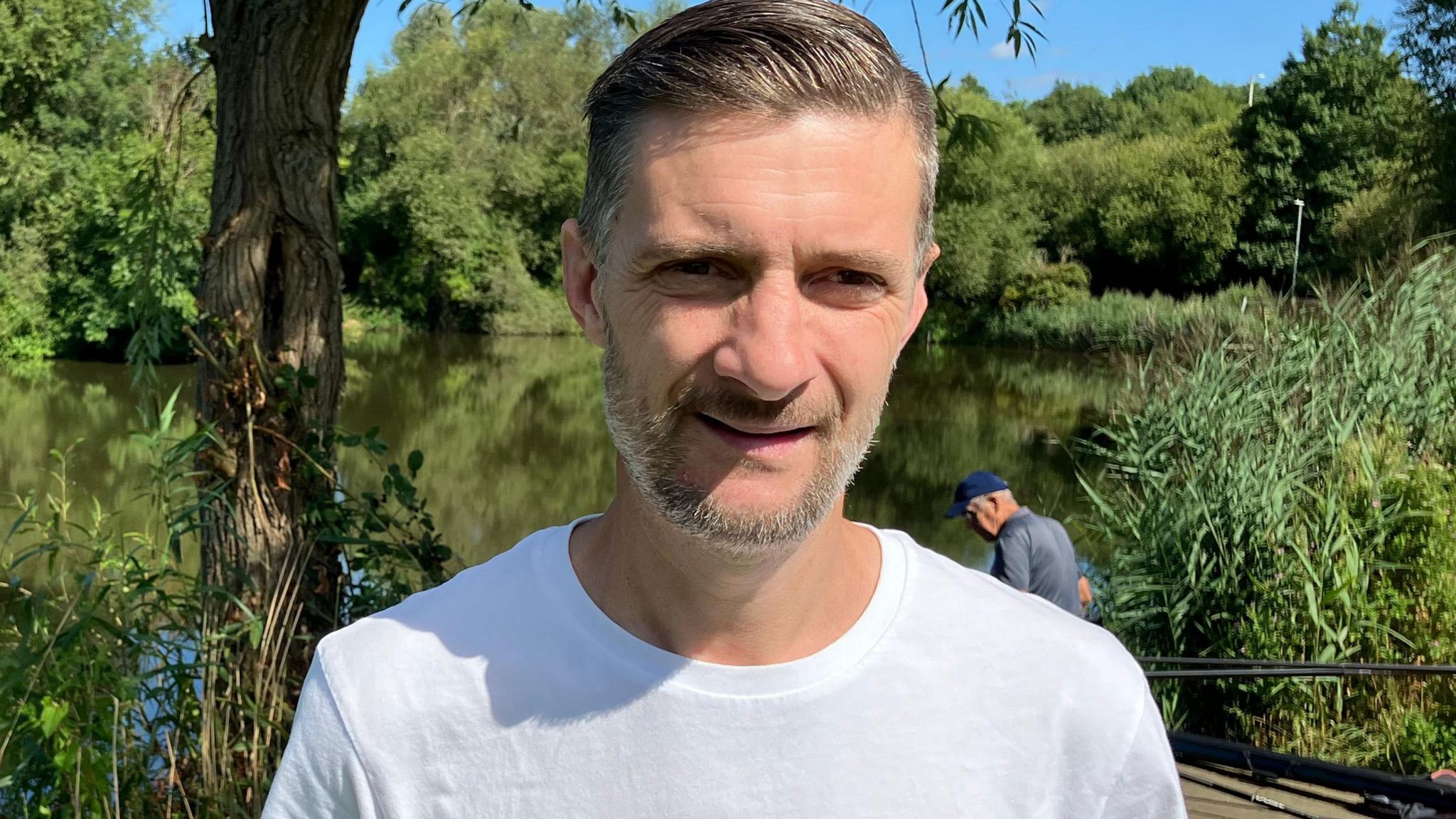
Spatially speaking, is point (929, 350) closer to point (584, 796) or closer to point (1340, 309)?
point (1340, 309)

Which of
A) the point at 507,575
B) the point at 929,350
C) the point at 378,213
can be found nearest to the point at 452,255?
the point at 378,213

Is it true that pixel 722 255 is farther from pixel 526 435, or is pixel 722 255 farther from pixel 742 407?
pixel 526 435

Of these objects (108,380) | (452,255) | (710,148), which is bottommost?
(108,380)

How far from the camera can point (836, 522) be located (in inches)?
46.4

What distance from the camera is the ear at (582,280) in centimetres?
112

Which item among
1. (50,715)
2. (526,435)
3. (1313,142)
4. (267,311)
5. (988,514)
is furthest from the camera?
(1313,142)

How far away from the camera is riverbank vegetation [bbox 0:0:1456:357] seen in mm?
16656

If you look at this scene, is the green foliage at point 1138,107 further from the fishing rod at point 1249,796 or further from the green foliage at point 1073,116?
the fishing rod at point 1249,796

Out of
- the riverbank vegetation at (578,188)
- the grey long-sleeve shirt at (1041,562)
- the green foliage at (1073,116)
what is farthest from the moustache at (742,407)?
the green foliage at (1073,116)

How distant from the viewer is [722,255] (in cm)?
98

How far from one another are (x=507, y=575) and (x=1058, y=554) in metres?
3.90

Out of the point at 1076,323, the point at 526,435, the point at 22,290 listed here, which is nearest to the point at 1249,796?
the point at 526,435

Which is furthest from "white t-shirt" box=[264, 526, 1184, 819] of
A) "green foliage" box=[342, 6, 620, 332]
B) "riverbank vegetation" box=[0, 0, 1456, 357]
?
"green foliage" box=[342, 6, 620, 332]

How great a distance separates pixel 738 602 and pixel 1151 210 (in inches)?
1346
